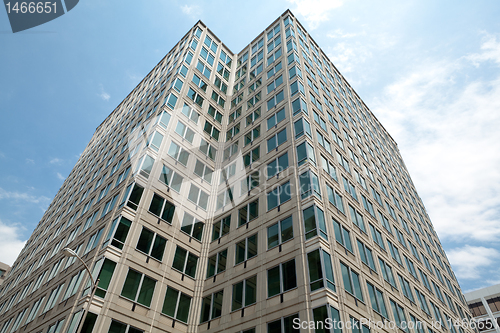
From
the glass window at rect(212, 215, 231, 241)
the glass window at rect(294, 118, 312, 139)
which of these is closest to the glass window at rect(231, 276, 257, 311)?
the glass window at rect(212, 215, 231, 241)

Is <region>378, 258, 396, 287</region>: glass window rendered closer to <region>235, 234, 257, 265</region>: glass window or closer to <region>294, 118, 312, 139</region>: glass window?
<region>235, 234, 257, 265</region>: glass window

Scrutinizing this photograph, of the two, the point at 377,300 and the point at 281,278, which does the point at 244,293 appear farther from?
the point at 377,300

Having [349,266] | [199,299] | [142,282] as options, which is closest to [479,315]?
[349,266]

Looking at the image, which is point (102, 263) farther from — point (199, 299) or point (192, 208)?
point (192, 208)

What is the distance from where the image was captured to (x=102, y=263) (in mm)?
21984

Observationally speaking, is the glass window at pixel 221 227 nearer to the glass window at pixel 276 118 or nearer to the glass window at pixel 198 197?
the glass window at pixel 198 197

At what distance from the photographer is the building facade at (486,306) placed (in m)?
62.8

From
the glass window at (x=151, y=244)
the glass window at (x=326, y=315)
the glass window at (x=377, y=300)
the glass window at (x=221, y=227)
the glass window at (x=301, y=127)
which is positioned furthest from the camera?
the glass window at (x=301, y=127)

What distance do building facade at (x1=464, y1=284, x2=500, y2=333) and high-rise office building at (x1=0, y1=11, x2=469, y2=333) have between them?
Answer: 97.1 feet

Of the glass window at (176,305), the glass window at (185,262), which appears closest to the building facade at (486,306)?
the glass window at (185,262)

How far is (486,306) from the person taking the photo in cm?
6544

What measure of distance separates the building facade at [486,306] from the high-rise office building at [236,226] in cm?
2959

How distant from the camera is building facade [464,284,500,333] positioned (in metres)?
62.8

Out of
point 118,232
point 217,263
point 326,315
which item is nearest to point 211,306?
point 217,263
